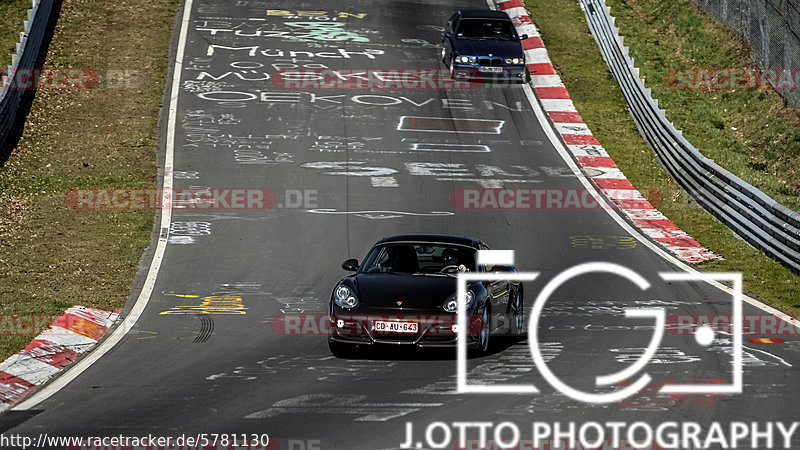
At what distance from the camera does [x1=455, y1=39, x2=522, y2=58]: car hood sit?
28.3 m

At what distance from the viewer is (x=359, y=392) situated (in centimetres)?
984

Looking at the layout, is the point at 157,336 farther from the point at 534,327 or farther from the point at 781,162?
the point at 781,162

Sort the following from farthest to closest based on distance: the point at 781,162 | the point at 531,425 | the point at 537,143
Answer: the point at 537,143 < the point at 781,162 < the point at 531,425

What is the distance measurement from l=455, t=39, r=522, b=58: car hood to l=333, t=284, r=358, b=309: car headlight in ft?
56.8

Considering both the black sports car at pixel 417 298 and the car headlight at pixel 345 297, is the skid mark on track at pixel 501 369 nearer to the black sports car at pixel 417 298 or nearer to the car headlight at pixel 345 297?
the black sports car at pixel 417 298

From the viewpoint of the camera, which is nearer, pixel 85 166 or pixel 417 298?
pixel 417 298

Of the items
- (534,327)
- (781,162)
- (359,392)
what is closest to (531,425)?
(359,392)

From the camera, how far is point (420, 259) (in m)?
12.8

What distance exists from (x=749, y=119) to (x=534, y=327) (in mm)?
15243
